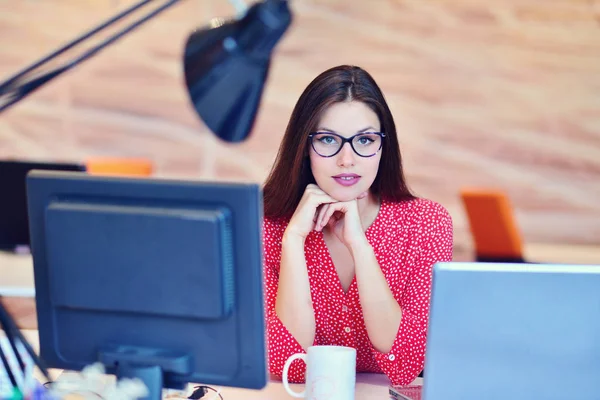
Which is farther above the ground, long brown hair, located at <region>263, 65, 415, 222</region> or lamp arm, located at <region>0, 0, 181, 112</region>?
lamp arm, located at <region>0, 0, 181, 112</region>

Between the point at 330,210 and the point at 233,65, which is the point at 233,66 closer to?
the point at 233,65

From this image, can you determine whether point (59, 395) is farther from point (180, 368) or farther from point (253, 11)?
point (253, 11)

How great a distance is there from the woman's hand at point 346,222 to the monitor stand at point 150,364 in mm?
745

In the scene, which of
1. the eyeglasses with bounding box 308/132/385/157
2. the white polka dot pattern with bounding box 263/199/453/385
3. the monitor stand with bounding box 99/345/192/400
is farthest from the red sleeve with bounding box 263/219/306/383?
the monitor stand with bounding box 99/345/192/400

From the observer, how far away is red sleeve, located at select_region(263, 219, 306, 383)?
1755 millimetres

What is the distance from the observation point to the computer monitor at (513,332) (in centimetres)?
119

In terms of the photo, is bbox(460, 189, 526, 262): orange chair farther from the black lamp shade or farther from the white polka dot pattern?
the black lamp shade

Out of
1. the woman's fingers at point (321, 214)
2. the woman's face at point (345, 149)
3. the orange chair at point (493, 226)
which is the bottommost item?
the orange chair at point (493, 226)

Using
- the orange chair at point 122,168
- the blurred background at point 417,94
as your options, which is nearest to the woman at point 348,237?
the orange chair at point 122,168

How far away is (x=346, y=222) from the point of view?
1.89 metres

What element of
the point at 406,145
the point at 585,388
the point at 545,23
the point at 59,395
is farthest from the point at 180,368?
Answer: the point at 545,23

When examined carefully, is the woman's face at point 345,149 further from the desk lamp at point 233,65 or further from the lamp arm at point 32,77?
the lamp arm at point 32,77

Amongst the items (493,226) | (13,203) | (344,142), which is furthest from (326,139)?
(493,226)

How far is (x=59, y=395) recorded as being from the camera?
104 centimetres
